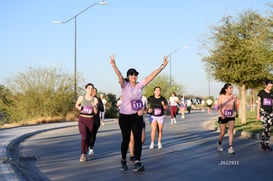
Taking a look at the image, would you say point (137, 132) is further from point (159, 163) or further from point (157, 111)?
point (157, 111)

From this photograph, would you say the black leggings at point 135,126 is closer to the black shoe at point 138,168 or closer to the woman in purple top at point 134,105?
the woman in purple top at point 134,105

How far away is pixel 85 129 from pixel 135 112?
2364 mm

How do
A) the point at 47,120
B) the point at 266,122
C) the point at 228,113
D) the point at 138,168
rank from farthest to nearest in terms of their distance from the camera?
the point at 47,120 → the point at 266,122 → the point at 228,113 → the point at 138,168

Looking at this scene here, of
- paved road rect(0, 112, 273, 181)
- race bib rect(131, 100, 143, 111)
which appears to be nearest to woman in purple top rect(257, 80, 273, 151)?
paved road rect(0, 112, 273, 181)

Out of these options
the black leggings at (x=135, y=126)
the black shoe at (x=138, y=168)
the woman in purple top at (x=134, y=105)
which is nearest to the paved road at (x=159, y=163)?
the black shoe at (x=138, y=168)

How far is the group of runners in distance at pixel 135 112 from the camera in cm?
928

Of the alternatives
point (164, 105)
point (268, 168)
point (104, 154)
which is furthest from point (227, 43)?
point (268, 168)

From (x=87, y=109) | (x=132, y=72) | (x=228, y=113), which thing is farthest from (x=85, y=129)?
(x=228, y=113)

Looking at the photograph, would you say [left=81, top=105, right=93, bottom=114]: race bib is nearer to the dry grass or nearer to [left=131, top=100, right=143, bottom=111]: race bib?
[left=131, top=100, right=143, bottom=111]: race bib

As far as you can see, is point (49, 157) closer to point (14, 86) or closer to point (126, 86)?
point (126, 86)

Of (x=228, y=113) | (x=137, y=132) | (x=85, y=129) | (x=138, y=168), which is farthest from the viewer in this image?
(x=228, y=113)

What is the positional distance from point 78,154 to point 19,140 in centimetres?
537

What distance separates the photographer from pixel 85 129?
37.1 ft

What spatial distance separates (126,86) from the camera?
930cm
